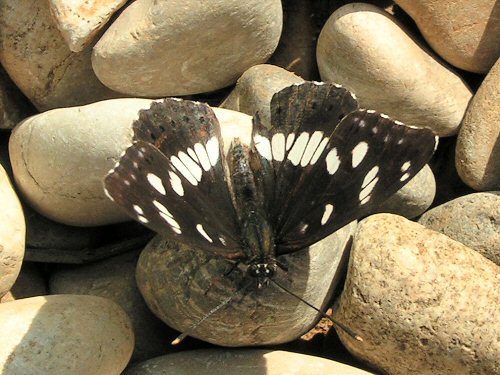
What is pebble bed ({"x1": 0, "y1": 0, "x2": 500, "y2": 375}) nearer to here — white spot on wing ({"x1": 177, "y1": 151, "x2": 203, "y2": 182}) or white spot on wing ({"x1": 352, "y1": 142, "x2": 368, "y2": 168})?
white spot on wing ({"x1": 177, "y1": 151, "x2": 203, "y2": 182})

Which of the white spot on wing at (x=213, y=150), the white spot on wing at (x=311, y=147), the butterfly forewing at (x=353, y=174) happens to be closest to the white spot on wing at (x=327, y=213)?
the butterfly forewing at (x=353, y=174)

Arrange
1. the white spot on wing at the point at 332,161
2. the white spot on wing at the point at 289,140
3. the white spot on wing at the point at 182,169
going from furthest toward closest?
the white spot on wing at the point at 289,140 < the white spot on wing at the point at 182,169 < the white spot on wing at the point at 332,161

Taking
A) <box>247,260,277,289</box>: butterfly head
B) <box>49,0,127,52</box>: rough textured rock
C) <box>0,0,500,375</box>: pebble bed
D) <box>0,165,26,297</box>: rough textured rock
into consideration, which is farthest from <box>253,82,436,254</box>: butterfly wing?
<box>0,165,26,297</box>: rough textured rock

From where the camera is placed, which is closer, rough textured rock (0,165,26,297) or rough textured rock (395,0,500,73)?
rough textured rock (0,165,26,297)

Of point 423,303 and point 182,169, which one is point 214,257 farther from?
point 423,303

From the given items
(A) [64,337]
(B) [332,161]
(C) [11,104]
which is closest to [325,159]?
(B) [332,161]

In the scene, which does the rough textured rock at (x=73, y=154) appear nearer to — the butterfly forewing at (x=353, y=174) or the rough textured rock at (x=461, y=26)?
the butterfly forewing at (x=353, y=174)
